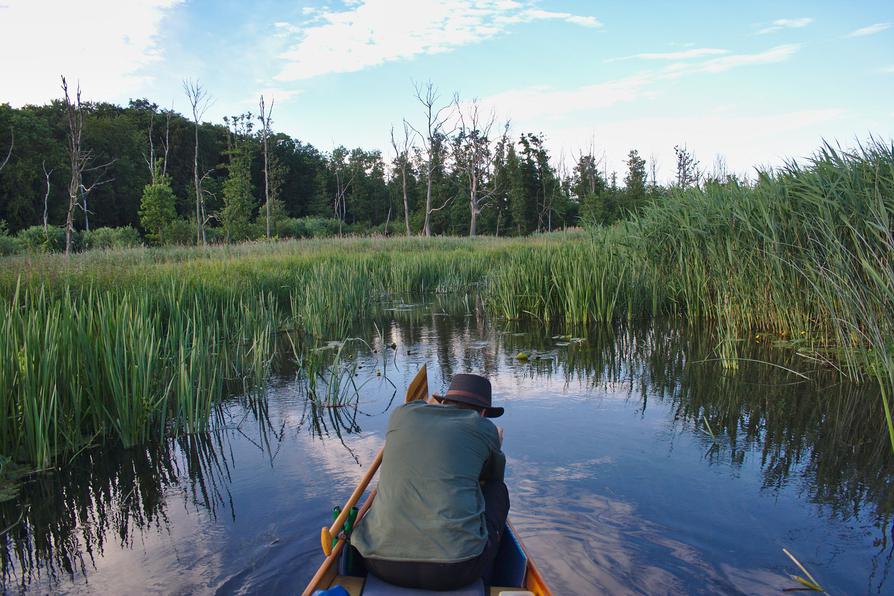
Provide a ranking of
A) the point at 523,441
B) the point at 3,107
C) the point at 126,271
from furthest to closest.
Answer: the point at 3,107
the point at 126,271
the point at 523,441

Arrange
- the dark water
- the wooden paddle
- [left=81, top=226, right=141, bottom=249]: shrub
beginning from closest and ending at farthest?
the wooden paddle < the dark water < [left=81, top=226, right=141, bottom=249]: shrub

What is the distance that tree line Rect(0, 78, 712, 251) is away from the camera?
2967cm

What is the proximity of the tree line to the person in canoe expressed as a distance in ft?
55.8

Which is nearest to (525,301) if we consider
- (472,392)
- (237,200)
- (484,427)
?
(472,392)

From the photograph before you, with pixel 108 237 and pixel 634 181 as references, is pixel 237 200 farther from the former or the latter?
pixel 634 181

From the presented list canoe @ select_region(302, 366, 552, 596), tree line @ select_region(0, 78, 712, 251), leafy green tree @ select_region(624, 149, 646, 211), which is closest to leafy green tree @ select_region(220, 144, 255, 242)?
tree line @ select_region(0, 78, 712, 251)

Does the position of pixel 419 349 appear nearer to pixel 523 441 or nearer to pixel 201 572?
pixel 523 441

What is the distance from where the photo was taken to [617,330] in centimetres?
968

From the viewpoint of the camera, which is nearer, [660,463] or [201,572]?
[201,572]

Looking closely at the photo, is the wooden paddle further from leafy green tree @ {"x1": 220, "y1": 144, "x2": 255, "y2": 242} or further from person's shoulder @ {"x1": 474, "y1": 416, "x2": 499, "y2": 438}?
leafy green tree @ {"x1": 220, "y1": 144, "x2": 255, "y2": 242}

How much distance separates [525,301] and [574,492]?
285 inches

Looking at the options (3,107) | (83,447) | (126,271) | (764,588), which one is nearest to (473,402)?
(764,588)

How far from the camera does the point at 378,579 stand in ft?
8.35

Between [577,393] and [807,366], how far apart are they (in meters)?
2.80
